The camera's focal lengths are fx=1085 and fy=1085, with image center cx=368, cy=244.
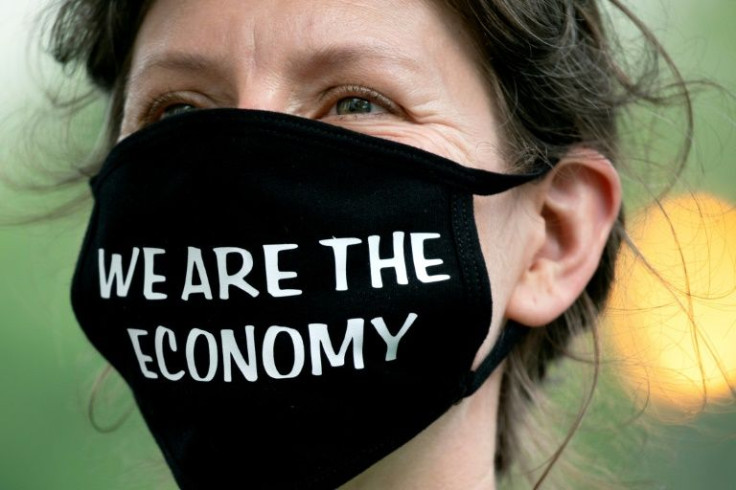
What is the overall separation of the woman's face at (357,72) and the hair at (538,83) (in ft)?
0.27

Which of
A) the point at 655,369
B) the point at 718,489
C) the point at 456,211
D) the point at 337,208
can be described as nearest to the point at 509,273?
the point at 456,211

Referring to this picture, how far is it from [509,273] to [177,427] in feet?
2.58

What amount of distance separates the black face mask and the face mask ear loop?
0.20 ft

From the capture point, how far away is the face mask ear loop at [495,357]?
2324 millimetres

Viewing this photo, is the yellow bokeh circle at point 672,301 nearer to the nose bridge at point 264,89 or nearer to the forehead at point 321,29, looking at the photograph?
the forehead at point 321,29

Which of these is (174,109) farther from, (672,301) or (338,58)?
(672,301)

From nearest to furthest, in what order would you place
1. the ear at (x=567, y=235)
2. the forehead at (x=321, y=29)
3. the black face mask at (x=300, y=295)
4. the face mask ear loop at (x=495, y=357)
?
the black face mask at (x=300, y=295), the forehead at (x=321, y=29), the face mask ear loop at (x=495, y=357), the ear at (x=567, y=235)

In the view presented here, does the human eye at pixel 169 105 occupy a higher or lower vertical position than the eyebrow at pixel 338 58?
lower

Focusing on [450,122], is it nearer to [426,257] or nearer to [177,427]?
[426,257]

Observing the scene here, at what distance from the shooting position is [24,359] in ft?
15.5

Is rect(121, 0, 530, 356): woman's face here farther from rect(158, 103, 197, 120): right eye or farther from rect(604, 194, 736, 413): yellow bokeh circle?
rect(604, 194, 736, 413): yellow bokeh circle

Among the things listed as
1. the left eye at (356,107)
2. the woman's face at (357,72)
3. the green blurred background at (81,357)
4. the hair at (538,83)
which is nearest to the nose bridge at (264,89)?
the woman's face at (357,72)

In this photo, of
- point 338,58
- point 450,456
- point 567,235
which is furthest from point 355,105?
point 450,456

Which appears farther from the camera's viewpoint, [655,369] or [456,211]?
[655,369]
